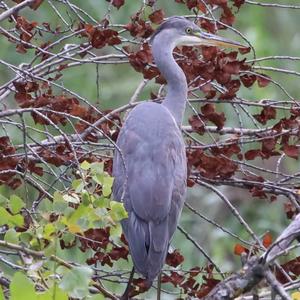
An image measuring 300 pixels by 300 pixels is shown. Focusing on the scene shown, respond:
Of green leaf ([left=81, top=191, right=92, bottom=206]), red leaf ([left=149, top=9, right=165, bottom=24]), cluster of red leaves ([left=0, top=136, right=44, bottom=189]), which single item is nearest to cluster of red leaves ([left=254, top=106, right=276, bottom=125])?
red leaf ([left=149, top=9, right=165, bottom=24])

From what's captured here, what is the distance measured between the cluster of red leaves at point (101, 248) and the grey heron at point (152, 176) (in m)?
0.05

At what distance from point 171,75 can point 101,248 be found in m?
0.84

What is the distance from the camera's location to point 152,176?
3373 mm

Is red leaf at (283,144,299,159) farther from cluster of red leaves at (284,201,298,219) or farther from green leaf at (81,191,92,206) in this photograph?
green leaf at (81,191,92,206)

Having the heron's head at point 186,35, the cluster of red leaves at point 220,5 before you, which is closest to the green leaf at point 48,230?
the cluster of red leaves at point 220,5

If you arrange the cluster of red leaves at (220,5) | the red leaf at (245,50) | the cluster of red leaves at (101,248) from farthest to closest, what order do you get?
the red leaf at (245,50)
the cluster of red leaves at (220,5)
the cluster of red leaves at (101,248)

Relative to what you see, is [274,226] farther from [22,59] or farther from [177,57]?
[177,57]

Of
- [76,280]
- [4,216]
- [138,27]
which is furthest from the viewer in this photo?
[138,27]

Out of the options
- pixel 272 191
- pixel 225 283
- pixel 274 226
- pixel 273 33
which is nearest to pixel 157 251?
pixel 272 191

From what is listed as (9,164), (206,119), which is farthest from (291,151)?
(9,164)

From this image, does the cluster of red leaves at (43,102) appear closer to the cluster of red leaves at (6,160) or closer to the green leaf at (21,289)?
the cluster of red leaves at (6,160)

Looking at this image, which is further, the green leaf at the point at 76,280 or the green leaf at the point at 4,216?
the green leaf at the point at 4,216

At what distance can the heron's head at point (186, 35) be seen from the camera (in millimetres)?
3842

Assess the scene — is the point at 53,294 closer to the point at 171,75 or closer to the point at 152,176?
the point at 152,176
